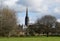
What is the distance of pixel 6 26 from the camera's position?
61438 mm

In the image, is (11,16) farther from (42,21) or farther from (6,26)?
(42,21)

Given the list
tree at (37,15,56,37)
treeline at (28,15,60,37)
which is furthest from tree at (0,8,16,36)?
tree at (37,15,56,37)

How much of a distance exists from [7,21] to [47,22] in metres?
26.3

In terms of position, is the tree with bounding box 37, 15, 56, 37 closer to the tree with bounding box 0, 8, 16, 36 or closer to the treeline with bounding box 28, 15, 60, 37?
the treeline with bounding box 28, 15, 60, 37

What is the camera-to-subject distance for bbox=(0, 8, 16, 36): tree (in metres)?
61.2

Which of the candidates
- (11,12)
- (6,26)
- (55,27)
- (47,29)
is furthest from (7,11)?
(55,27)

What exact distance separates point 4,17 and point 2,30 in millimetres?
4758

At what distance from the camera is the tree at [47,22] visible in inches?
3172

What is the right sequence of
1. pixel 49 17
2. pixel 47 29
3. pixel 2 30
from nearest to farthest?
pixel 2 30, pixel 47 29, pixel 49 17

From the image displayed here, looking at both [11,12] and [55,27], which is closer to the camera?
[11,12]

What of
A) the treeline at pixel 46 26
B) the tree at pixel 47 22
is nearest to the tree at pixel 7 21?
the treeline at pixel 46 26

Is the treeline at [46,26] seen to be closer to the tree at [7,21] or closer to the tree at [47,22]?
the tree at [47,22]

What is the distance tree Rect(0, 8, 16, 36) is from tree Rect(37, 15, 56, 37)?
70.1 ft

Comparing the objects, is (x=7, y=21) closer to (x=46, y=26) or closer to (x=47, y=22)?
(x=46, y=26)
